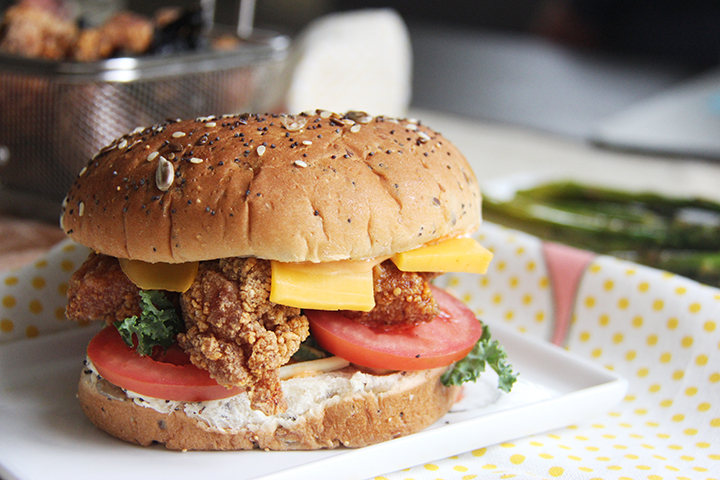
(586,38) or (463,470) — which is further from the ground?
(586,38)

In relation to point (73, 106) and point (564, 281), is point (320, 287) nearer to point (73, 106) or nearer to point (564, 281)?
point (564, 281)

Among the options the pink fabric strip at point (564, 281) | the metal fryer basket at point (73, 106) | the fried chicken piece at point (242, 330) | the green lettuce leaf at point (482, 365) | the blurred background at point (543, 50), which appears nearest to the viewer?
the fried chicken piece at point (242, 330)

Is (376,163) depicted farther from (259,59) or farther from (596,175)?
(596,175)

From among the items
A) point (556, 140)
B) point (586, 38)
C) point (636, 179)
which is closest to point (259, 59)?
point (636, 179)

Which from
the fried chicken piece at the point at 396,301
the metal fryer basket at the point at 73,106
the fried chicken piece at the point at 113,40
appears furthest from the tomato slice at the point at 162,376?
the fried chicken piece at the point at 113,40

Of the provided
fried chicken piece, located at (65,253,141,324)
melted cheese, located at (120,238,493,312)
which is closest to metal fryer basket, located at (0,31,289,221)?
fried chicken piece, located at (65,253,141,324)

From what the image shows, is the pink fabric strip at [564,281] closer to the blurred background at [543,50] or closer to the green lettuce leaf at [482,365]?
the green lettuce leaf at [482,365]
